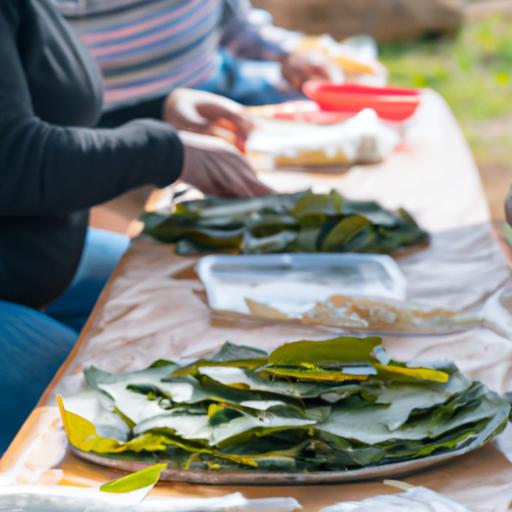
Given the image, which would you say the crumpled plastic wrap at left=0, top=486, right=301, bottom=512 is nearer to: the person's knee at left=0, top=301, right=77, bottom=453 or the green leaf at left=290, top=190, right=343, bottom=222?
the person's knee at left=0, top=301, right=77, bottom=453

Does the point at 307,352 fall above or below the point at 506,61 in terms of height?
above

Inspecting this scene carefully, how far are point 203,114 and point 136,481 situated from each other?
1404 millimetres

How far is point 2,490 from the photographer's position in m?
0.89

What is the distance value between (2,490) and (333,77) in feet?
6.43

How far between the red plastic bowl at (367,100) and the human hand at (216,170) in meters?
0.59

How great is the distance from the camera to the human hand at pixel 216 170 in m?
1.64

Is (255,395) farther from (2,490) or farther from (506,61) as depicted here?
(506,61)

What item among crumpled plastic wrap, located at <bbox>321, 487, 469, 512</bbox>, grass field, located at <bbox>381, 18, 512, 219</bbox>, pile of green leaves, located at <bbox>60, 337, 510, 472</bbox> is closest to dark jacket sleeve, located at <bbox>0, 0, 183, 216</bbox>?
pile of green leaves, located at <bbox>60, 337, 510, 472</bbox>

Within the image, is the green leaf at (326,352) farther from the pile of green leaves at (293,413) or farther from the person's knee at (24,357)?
the person's knee at (24,357)

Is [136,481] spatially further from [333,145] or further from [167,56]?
[167,56]

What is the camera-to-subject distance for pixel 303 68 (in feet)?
9.09

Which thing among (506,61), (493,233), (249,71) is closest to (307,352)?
(493,233)

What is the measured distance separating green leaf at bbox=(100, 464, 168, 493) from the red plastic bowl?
1.49 metres

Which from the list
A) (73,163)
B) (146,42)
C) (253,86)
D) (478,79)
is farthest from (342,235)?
(478,79)
